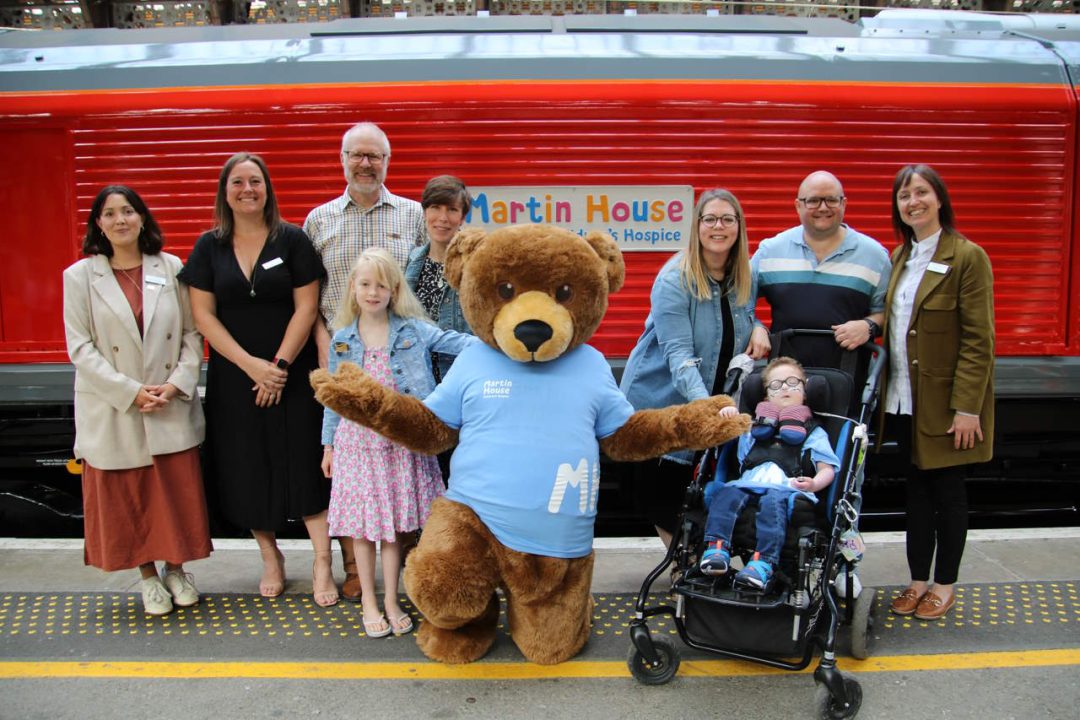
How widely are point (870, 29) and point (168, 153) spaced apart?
11.9ft

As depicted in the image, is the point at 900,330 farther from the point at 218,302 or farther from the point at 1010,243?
the point at 218,302

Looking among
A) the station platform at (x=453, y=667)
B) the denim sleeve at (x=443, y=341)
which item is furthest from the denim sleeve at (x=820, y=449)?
the denim sleeve at (x=443, y=341)

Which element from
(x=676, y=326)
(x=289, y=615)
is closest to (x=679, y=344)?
(x=676, y=326)

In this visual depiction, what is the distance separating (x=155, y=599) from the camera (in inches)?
128

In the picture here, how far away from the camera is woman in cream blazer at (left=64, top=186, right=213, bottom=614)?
3148 millimetres

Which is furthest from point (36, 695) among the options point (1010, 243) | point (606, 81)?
point (1010, 243)

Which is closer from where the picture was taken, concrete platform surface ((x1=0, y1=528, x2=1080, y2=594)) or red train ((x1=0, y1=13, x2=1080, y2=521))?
concrete platform surface ((x1=0, y1=528, x2=1080, y2=594))

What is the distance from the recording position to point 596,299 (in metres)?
2.81

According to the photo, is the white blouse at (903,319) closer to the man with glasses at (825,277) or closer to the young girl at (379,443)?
the man with glasses at (825,277)

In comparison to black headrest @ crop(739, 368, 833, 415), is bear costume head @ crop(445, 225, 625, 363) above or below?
above

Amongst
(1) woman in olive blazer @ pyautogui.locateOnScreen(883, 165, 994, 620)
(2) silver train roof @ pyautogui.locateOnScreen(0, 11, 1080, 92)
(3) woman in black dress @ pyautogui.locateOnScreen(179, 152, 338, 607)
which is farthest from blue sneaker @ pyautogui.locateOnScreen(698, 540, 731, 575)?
(2) silver train roof @ pyautogui.locateOnScreen(0, 11, 1080, 92)

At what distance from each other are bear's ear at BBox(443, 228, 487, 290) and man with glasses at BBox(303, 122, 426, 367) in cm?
63

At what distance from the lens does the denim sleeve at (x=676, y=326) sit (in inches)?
124

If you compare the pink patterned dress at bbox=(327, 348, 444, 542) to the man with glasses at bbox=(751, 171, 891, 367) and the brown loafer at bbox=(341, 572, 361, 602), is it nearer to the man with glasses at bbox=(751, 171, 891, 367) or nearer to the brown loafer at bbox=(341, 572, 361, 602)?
the brown loafer at bbox=(341, 572, 361, 602)
